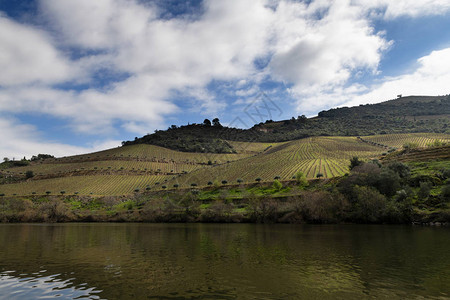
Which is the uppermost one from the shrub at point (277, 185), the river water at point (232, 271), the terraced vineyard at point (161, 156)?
the terraced vineyard at point (161, 156)

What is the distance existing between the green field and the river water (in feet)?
159

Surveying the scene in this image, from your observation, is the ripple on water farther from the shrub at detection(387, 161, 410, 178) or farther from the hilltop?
the shrub at detection(387, 161, 410, 178)

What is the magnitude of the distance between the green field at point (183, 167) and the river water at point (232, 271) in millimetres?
48598

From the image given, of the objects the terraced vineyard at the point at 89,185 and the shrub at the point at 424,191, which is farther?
the terraced vineyard at the point at 89,185

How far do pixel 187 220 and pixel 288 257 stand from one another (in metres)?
40.4

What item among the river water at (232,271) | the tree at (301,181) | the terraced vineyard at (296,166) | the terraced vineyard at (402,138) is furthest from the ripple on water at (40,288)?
the terraced vineyard at (402,138)

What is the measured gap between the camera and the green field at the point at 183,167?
273 feet

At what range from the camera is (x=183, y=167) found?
116562 millimetres

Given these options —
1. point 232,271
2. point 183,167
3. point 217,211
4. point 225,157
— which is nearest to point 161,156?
point 183,167

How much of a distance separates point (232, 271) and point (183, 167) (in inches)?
4042

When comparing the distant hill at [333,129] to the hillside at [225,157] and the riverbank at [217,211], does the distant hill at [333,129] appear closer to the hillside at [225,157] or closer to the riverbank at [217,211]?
the hillside at [225,157]

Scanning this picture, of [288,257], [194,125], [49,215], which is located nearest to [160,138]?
[194,125]

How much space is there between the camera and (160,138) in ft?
548

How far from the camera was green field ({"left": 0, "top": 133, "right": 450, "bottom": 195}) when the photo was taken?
8306cm
